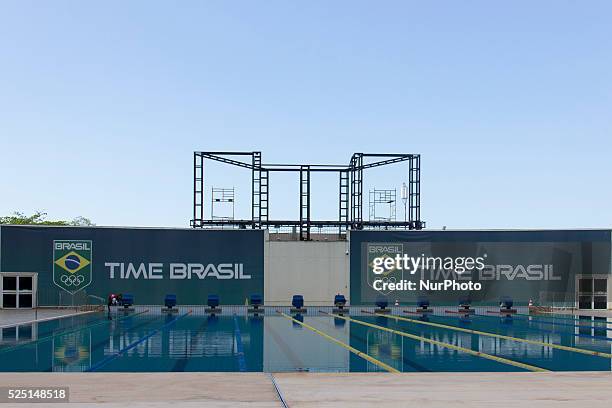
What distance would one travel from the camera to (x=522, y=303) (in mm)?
44906

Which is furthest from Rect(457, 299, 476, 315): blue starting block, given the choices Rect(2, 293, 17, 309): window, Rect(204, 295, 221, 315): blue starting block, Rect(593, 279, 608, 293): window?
Rect(2, 293, 17, 309): window

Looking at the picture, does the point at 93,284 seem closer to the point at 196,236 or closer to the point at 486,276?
the point at 196,236

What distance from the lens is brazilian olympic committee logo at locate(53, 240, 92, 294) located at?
140ft

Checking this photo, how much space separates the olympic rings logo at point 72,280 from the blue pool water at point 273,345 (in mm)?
9320

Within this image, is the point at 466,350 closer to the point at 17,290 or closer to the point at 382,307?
the point at 382,307

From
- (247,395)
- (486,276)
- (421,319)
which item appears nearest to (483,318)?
(421,319)

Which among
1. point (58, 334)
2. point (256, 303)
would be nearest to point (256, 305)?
point (256, 303)

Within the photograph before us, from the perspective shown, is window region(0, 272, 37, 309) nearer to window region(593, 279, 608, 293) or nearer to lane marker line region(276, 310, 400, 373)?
lane marker line region(276, 310, 400, 373)

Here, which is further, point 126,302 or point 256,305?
point 126,302

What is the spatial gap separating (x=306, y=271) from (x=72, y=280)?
43.5 feet

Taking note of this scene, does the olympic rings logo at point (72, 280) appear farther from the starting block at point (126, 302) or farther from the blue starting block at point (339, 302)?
the blue starting block at point (339, 302)

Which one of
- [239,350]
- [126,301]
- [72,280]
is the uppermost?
[72,280]

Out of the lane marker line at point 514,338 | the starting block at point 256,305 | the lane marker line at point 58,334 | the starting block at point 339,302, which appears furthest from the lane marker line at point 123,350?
the starting block at point 339,302

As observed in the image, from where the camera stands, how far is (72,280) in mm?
42812
